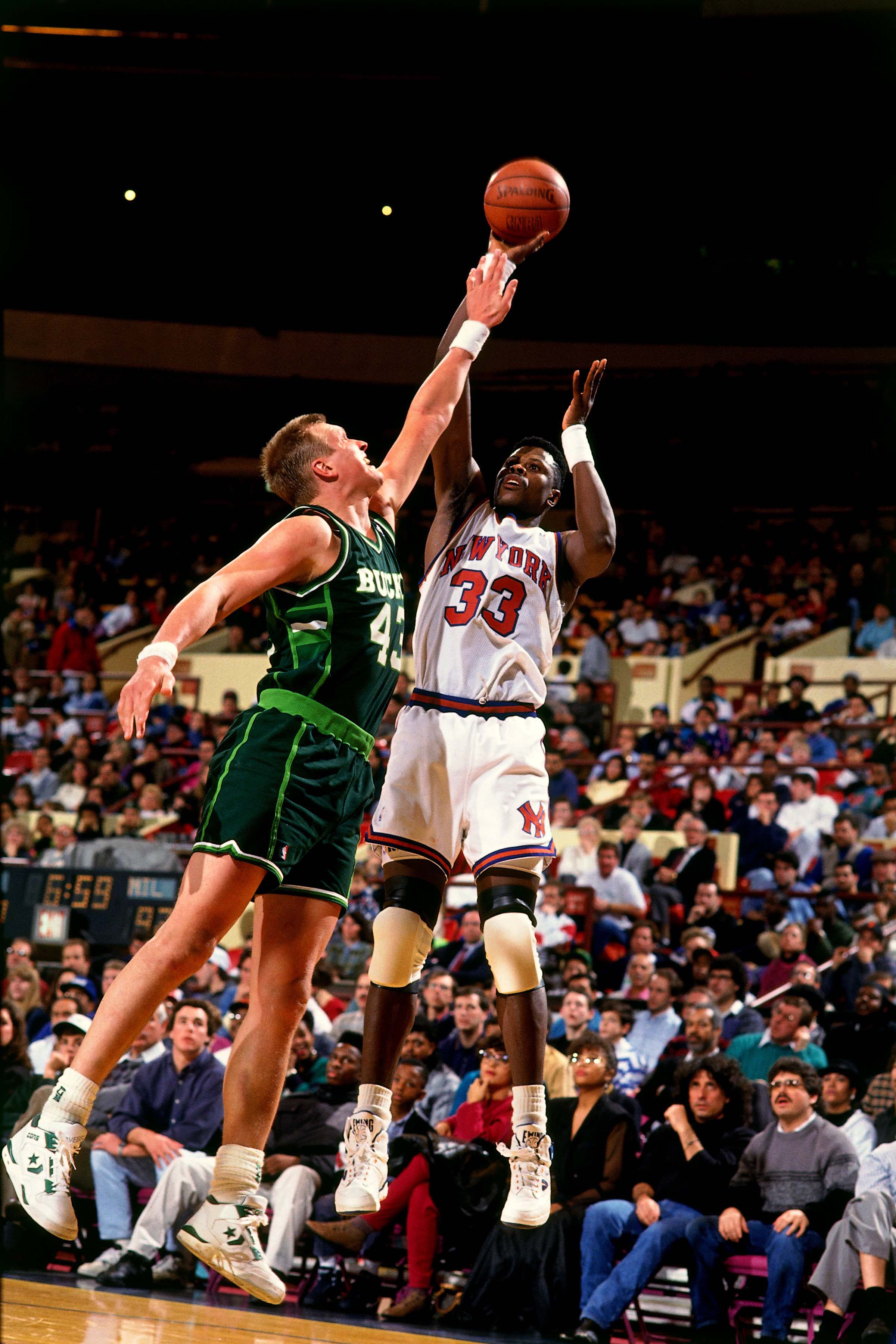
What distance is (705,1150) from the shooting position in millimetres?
7262

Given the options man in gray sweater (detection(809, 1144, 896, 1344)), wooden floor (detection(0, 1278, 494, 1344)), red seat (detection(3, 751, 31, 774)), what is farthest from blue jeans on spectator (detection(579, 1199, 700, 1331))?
red seat (detection(3, 751, 31, 774))

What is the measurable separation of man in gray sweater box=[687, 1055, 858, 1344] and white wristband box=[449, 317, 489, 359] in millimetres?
3955

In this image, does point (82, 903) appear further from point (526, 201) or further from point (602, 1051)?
point (526, 201)

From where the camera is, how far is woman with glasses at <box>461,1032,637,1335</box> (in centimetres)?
709

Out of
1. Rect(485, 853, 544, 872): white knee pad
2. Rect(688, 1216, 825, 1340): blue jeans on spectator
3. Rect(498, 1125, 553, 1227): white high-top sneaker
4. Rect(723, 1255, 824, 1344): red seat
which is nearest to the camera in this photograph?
Rect(498, 1125, 553, 1227): white high-top sneaker

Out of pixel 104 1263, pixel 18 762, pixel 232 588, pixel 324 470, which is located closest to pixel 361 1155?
pixel 232 588

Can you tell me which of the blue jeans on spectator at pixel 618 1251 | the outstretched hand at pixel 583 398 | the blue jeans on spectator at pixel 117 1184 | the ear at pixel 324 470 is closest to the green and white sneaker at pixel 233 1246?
the ear at pixel 324 470

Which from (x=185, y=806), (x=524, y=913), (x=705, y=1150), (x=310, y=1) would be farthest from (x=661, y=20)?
(x=524, y=913)

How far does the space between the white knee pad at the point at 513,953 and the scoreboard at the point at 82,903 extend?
701cm

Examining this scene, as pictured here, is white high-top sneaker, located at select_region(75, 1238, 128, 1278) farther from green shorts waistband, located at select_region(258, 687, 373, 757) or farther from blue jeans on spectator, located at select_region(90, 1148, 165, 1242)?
green shorts waistband, located at select_region(258, 687, 373, 757)

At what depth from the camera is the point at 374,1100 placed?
15.0 ft

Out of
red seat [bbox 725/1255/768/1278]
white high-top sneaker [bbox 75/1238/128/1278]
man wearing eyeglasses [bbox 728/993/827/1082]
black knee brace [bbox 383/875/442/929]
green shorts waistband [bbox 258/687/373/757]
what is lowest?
white high-top sneaker [bbox 75/1238/128/1278]

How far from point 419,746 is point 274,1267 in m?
4.02

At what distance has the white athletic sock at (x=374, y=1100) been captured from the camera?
4578 millimetres
